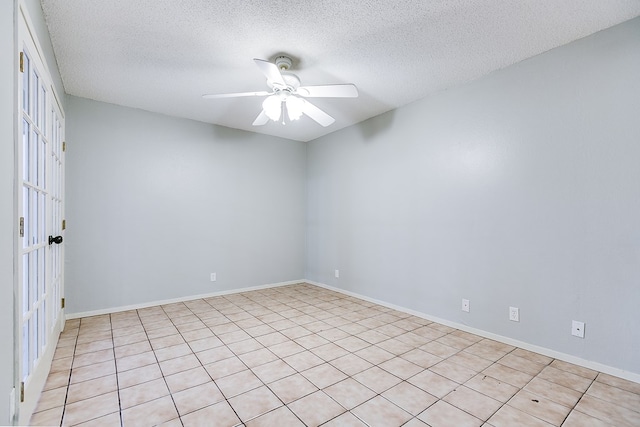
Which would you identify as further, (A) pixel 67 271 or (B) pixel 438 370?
(A) pixel 67 271

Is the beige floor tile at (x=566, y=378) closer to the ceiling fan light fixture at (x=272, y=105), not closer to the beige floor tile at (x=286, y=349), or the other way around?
the beige floor tile at (x=286, y=349)

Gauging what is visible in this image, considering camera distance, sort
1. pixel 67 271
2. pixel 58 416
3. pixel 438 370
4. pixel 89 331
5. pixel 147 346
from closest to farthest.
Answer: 1. pixel 58 416
2. pixel 438 370
3. pixel 147 346
4. pixel 89 331
5. pixel 67 271

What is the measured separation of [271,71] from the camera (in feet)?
6.99

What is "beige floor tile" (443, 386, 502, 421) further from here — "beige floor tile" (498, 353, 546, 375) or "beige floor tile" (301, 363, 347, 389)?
"beige floor tile" (301, 363, 347, 389)

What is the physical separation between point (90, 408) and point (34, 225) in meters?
1.16

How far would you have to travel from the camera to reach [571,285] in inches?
91.4

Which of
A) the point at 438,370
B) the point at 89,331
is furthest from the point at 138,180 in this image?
the point at 438,370

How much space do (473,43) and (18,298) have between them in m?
3.23

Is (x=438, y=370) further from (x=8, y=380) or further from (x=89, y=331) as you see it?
(x=89, y=331)

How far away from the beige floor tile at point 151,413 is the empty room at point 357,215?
0.04 ft

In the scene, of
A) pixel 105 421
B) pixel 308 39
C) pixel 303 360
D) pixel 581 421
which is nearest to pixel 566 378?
pixel 581 421

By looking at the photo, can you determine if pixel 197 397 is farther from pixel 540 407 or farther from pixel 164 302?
pixel 164 302

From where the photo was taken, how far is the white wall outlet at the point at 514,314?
2.61m

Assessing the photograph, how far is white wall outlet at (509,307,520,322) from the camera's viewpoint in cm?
261
